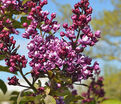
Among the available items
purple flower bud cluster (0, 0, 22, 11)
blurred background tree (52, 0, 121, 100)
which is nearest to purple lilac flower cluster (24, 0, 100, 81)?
purple flower bud cluster (0, 0, 22, 11)

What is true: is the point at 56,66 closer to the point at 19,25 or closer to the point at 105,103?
the point at 19,25

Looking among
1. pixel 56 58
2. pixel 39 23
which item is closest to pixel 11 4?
pixel 39 23

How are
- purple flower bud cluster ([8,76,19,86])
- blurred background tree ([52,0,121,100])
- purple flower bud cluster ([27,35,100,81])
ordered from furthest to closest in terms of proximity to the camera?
blurred background tree ([52,0,121,100])
purple flower bud cluster ([8,76,19,86])
purple flower bud cluster ([27,35,100,81])

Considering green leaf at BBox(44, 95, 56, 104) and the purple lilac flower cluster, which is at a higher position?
the purple lilac flower cluster

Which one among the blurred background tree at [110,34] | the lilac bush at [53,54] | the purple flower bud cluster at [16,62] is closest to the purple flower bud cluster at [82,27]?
the lilac bush at [53,54]

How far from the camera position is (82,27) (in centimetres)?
227

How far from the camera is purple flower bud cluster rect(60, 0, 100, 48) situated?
86.4 inches

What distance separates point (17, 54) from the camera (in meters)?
2.23

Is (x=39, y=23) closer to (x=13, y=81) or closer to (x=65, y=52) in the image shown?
(x=65, y=52)

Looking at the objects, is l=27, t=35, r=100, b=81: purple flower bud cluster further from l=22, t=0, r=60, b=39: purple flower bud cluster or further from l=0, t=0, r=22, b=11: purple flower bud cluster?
l=0, t=0, r=22, b=11: purple flower bud cluster

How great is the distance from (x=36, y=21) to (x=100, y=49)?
62.0ft

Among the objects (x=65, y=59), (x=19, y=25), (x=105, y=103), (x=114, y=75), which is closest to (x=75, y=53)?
(x=65, y=59)

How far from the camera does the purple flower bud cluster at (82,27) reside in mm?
2195

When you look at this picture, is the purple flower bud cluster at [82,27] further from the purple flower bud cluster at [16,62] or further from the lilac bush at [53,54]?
the purple flower bud cluster at [16,62]
